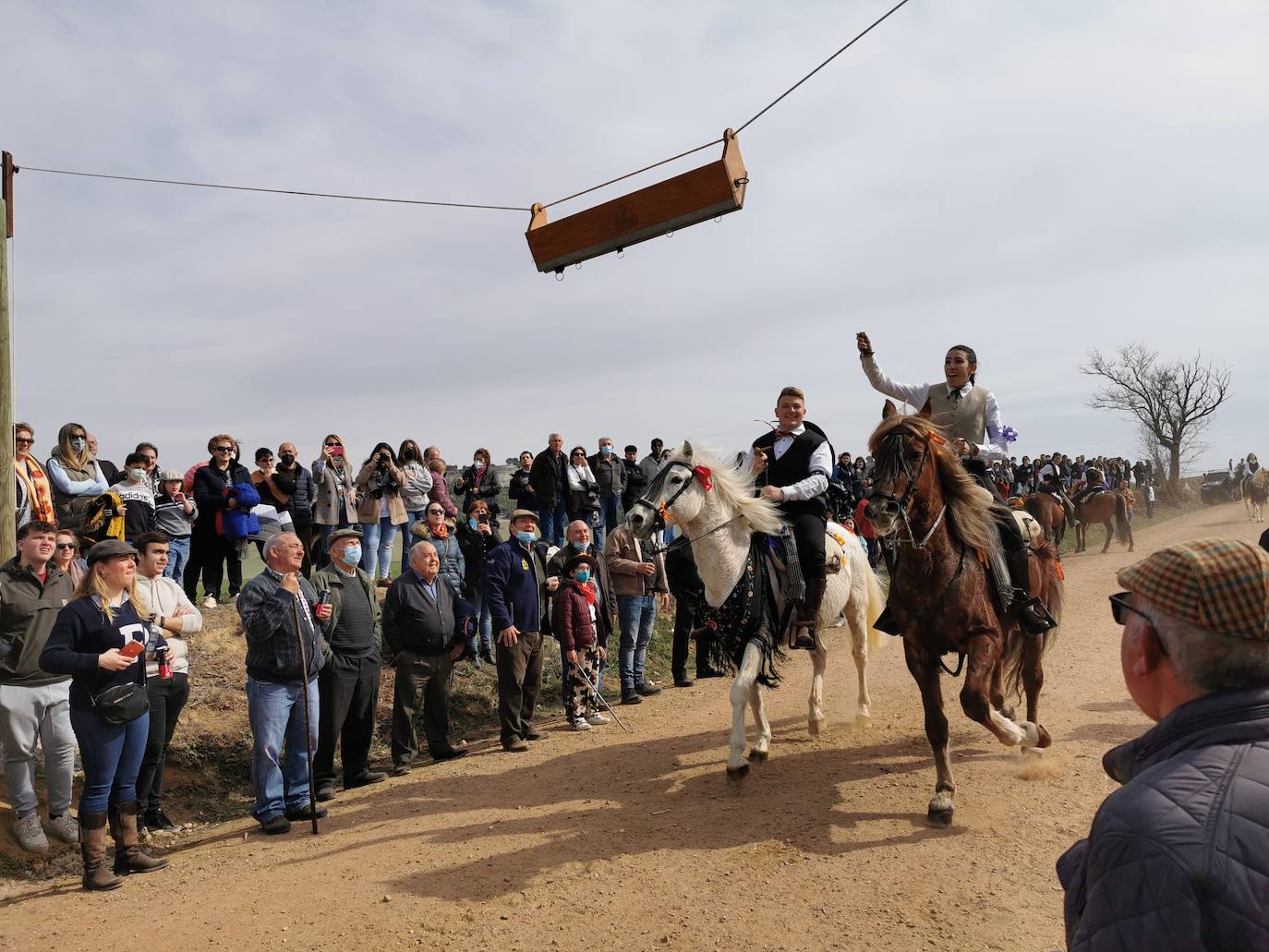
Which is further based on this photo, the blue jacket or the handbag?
the blue jacket

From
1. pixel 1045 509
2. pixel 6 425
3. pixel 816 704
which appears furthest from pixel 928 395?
pixel 1045 509

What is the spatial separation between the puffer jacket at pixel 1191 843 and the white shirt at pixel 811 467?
5382 mm

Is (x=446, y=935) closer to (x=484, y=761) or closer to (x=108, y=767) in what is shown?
(x=108, y=767)

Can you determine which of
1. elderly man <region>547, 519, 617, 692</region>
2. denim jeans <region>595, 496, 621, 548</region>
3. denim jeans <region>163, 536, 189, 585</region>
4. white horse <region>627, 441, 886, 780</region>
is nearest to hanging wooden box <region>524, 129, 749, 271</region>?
white horse <region>627, 441, 886, 780</region>

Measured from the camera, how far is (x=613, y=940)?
185 inches

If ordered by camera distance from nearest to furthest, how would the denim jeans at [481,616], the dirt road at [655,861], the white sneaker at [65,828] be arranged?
the dirt road at [655,861]
the white sneaker at [65,828]
the denim jeans at [481,616]

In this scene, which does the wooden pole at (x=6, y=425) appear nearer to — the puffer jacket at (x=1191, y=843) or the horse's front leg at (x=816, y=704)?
the horse's front leg at (x=816, y=704)

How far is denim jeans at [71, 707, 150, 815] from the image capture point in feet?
18.9

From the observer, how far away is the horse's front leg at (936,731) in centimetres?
572

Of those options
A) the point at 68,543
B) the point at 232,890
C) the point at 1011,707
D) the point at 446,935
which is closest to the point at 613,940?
the point at 446,935

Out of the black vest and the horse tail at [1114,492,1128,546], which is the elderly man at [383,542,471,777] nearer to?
the black vest

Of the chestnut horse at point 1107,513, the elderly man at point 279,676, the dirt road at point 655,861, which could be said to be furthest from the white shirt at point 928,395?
the chestnut horse at point 1107,513

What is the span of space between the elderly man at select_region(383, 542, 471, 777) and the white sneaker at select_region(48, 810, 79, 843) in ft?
A: 8.42

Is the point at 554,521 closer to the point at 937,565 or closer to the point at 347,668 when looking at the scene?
the point at 347,668
